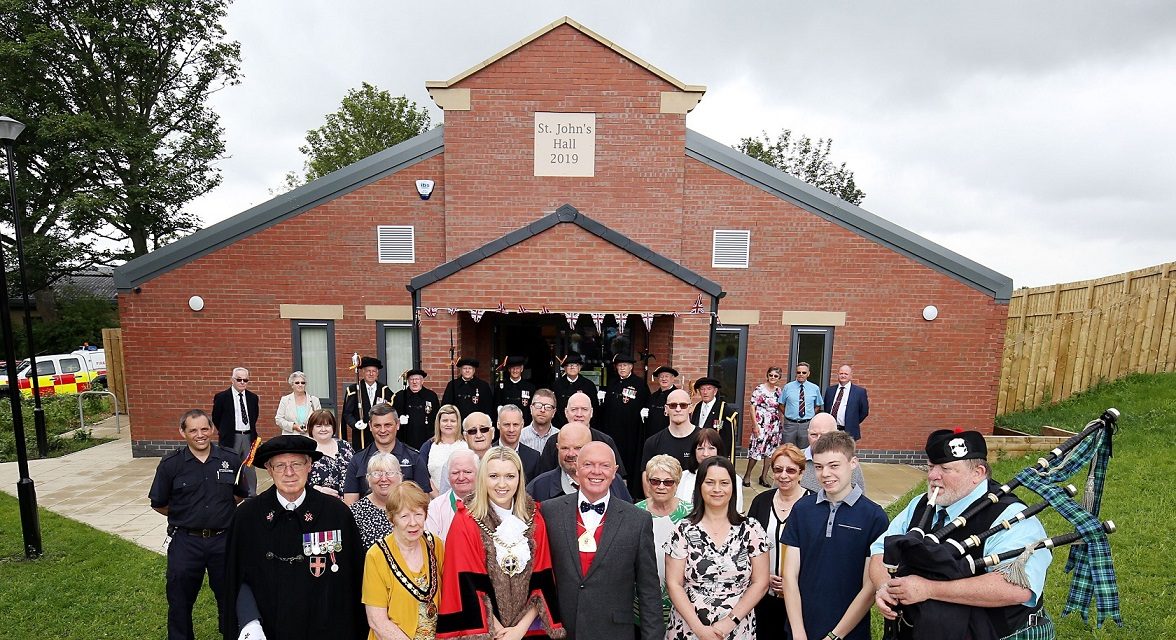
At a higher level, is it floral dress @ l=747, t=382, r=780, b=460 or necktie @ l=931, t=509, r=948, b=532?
necktie @ l=931, t=509, r=948, b=532

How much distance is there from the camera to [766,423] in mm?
7629

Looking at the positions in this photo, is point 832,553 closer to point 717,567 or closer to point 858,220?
point 717,567

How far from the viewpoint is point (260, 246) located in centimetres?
894

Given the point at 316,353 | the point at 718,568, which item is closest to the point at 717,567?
the point at 718,568

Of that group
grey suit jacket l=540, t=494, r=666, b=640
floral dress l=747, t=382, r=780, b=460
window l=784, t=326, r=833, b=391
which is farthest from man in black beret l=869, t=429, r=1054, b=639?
window l=784, t=326, r=833, b=391

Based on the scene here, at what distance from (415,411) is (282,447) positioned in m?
4.03

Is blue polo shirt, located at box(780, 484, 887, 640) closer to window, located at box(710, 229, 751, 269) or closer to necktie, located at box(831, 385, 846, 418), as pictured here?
necktie, located at box(831, 385, 846, 418)

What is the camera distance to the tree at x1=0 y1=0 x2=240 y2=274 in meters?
15.9

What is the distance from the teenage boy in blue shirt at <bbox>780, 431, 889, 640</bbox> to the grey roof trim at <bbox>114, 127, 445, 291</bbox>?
8.17 m

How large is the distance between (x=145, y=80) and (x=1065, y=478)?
Result: 968 inches

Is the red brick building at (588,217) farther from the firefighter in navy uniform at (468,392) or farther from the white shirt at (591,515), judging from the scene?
the white shirt at (591,515)

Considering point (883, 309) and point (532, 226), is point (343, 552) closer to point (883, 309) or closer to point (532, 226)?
point (532, 226)

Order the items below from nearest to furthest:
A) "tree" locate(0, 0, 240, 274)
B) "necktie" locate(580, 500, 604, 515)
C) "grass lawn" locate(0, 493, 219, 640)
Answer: "necktie" locate(580, 500, 604, 515)
"grass lawn" locate(0, 493, 219, 640)
"tree" locate(0, 0, 240, 274)

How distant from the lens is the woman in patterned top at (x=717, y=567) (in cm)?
282
